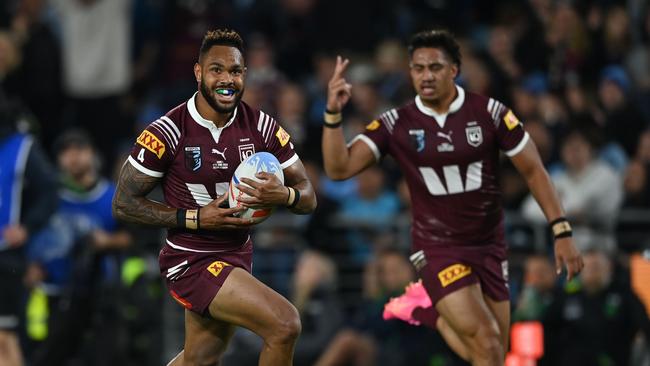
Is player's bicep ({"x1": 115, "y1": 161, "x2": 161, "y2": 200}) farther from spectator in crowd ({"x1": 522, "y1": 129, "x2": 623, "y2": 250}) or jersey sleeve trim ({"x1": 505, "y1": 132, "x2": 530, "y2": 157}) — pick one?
spectator in crowd ({"x1": 522, "y1": 129, "x2": 623, "y2": 250})

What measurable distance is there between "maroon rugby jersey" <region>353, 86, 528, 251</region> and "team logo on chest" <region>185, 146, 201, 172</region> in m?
1.98

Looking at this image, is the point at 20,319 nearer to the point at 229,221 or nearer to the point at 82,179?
the point at 82,179

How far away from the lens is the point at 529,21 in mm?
17172

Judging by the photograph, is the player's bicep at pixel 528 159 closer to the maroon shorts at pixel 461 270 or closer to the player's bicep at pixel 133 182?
the maroon shorts at pixel 461 270

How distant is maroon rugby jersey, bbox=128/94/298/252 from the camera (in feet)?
29.5

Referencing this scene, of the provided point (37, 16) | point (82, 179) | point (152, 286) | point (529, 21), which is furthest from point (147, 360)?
point (529, 21)

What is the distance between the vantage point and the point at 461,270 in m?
10.2

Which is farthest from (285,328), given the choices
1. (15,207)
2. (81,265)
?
(81,265)

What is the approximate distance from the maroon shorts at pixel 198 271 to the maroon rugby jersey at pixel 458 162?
5.59ft

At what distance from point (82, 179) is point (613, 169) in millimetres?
5729

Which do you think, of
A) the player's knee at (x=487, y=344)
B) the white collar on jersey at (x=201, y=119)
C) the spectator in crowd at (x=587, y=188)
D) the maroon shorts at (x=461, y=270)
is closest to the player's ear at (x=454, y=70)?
the maroon shorts at (x=461, y=270)

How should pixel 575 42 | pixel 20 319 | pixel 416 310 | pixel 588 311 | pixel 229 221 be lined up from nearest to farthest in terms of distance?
pixel 229 221 < pixel 416 310 < pixel 20 319 < pixel 588 311 < pixel 575 42

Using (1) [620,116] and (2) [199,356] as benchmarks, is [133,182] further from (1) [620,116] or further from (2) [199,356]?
(1) [620,116]

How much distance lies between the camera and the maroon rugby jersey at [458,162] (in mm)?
10273
